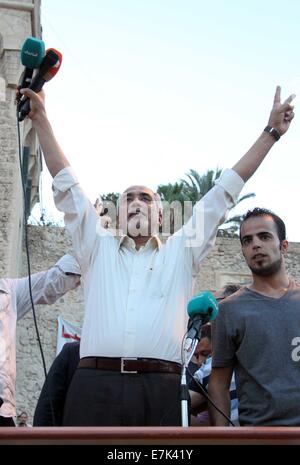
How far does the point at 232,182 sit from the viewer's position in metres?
2.77

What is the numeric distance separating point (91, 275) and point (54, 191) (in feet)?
1.32

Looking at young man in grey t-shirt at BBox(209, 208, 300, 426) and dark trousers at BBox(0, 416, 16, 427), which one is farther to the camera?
dark trousers at BBox(0, 416, 16, 427)

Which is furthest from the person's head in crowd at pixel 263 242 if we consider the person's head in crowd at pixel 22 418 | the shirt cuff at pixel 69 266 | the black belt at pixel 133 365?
the person's head in crowd at pixel 22 418

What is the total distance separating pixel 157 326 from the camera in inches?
102

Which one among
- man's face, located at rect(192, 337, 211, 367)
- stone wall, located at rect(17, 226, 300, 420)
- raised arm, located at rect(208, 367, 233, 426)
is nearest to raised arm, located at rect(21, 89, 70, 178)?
Answer: raised arm, located at rect(208, 367, 233, 426)

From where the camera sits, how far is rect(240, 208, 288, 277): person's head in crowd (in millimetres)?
2797

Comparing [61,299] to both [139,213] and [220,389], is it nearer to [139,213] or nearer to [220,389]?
[139,213]

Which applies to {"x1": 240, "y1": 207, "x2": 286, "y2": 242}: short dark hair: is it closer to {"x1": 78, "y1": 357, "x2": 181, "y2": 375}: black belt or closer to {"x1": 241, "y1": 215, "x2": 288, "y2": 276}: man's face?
{"x1": 241, "y1": 215, "x2": 288, "y2": 276}: man's face

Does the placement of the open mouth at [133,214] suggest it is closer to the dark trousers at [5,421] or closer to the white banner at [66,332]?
the dark trousers at [5,421]

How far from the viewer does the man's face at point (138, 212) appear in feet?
9.45

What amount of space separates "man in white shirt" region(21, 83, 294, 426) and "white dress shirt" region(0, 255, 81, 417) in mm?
858

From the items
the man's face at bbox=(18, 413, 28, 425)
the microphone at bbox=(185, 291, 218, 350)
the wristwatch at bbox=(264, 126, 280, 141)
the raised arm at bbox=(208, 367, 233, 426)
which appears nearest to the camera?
the microphone at bbox=(185, 291, 218, 350)

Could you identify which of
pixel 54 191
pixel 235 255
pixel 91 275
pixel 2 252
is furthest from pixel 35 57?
pixel 235 255

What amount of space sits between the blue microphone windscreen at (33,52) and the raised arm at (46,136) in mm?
133
